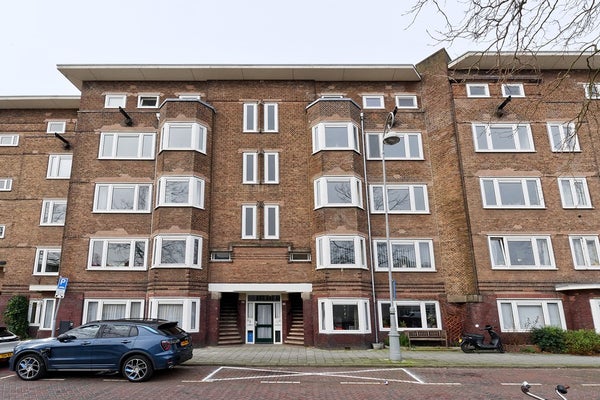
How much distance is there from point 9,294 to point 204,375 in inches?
680

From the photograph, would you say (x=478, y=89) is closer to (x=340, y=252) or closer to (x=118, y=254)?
(x=340, y=252)

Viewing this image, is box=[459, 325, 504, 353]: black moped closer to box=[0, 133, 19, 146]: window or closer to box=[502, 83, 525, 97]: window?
box=[502, 83, 525, 97]: window

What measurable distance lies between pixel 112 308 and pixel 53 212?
27.8ft

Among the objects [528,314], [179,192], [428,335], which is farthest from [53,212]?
[528,314]

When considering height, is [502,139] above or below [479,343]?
above

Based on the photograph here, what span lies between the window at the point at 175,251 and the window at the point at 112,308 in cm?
246

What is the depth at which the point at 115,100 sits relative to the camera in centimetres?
2253

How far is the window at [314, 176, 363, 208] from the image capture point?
64.5 ft

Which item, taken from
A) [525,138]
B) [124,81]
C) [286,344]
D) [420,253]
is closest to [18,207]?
[124,81]

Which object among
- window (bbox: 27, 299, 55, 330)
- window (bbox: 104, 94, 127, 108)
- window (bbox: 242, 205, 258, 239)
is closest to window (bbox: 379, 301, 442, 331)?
window (bbox: 242, 205, 258, 239)

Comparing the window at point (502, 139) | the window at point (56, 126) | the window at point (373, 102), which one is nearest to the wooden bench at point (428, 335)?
the window at point (502, 139)

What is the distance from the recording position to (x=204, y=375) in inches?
455

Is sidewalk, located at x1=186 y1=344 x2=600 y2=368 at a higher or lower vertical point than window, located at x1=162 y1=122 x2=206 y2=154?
lower

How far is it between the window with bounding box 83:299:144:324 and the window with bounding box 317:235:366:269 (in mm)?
8967
